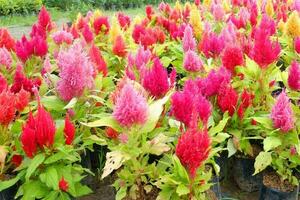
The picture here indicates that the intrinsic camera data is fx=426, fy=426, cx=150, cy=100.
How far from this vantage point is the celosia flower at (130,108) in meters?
1.73

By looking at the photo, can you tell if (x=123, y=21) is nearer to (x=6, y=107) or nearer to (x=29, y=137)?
(x=6, y=107)

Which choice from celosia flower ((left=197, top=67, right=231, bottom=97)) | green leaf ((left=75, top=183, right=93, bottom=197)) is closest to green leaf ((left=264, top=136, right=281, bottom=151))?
celosia flower ((left=197, top=67, right=231, bottom=97))

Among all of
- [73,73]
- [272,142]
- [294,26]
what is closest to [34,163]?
[73,73]

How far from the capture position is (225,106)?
2.37 metres

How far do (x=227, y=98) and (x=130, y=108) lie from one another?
2.46 ft

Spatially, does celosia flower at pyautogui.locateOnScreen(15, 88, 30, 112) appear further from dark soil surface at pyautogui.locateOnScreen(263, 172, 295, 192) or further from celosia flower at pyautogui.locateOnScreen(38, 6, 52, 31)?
celosia flower at pyautogui.locateOnScreen(38, 6, 52, 31)

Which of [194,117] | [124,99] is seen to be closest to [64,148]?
[124,99]

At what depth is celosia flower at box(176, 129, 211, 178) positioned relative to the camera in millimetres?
1635

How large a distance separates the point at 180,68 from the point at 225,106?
1.13 m

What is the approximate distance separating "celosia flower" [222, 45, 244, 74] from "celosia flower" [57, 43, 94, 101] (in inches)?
35.7

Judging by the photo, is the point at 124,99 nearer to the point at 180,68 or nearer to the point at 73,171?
the point at 73,171

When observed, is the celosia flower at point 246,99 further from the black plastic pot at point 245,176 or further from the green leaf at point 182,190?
the green leaf at point 182,190

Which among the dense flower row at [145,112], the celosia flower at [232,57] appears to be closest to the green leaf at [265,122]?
the dense flower row at [145,112]

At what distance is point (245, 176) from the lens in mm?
2896
